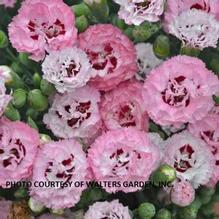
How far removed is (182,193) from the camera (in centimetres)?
78

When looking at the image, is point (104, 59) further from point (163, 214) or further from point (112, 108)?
point (163, 214)

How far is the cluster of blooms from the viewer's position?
0.77 m

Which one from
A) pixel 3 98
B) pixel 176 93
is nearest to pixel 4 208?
pixel 3 98

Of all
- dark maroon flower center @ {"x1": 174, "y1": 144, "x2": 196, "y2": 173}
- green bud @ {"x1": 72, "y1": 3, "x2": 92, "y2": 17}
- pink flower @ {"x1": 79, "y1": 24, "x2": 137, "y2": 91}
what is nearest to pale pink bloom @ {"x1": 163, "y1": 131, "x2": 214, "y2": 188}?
dark maroon flower center @ {"x1": 174, "y1": 144, "x2": 196, "y2": 173}

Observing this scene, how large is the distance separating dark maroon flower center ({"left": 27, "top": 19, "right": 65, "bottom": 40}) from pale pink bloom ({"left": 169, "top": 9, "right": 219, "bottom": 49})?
138 mm

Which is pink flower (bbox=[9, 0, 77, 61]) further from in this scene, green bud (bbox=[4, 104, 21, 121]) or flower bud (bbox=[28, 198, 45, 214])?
flower bud (bbox=[28, 198, 45, 214])

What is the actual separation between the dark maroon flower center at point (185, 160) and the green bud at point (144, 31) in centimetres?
16

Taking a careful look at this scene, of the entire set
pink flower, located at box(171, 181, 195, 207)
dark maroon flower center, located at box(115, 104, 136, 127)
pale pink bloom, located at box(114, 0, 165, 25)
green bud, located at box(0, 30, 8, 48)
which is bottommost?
pink flower, located at box(171, 181, 195, 207)

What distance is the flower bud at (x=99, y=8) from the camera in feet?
2.87

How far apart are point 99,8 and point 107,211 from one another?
271 mm

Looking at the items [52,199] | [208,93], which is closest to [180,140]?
[208,93]

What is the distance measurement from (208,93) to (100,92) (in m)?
0.13

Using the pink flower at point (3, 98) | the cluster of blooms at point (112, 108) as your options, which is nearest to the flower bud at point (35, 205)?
the cluster of blooms at point (112, 108)

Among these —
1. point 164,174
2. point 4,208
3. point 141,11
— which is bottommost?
point 4,208
